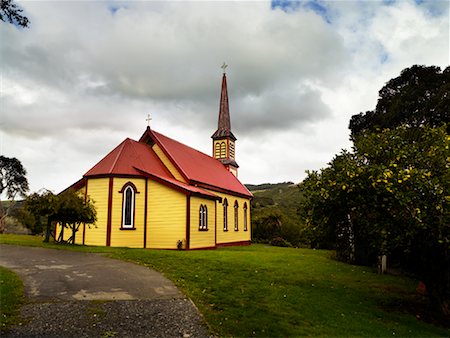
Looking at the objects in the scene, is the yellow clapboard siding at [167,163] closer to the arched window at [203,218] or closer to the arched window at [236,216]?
the arched window at [203,218]

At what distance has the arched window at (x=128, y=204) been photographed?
74.1ft

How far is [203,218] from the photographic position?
24.6 meters

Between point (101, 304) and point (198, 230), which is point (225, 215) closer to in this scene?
point (198, 230)

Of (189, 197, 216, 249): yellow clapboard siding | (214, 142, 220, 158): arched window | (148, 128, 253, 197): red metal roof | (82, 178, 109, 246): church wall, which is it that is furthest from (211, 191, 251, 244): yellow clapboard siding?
(82, 178, 109, 246): church wall

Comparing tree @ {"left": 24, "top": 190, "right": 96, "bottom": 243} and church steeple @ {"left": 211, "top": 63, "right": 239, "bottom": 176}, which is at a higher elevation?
church steeple @ {"left": 211, "top": 63, "right": 239, "bottom": 176}

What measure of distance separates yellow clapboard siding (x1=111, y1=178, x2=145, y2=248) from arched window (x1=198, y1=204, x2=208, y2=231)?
3827mm

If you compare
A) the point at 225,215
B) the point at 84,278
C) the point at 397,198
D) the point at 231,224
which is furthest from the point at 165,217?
the point at 397,198

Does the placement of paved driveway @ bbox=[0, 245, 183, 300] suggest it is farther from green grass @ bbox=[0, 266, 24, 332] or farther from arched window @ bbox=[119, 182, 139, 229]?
Result: arched window @ bbox=[119, 182, 139, 229]

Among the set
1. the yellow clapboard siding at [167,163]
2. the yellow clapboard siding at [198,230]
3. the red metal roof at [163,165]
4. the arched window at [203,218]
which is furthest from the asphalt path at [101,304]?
the yellow clapboard siding at [167,163]

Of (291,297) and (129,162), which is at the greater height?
(129,162)

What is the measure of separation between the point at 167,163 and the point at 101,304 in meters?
19.0

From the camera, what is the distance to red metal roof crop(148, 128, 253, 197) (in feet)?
88.2

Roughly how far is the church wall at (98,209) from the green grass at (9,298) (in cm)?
1085

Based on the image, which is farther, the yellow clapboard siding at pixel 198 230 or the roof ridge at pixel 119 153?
the roof ridge at pixel 119 153
